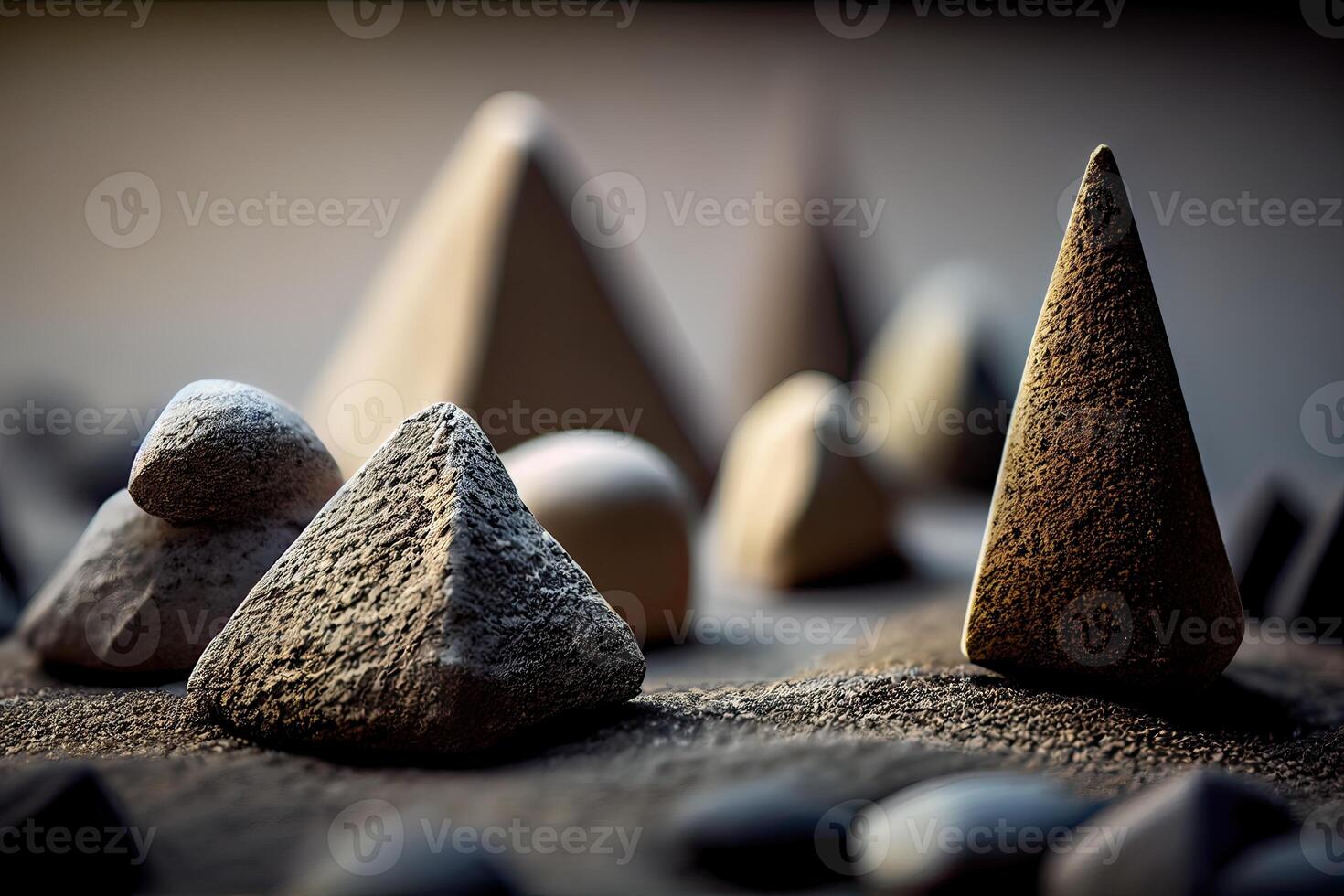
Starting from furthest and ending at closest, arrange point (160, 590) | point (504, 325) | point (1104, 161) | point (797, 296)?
point (797, 296) < point (504, 325) < point (160, 590) < point (1104, 161)

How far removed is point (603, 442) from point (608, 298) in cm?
124

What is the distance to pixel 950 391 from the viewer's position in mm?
4836

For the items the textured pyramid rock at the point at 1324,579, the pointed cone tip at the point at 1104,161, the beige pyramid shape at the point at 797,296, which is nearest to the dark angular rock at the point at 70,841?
the pointed cone tip at the point at 1104,161

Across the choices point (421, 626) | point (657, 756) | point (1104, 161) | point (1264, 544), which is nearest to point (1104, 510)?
point (1104, 161)

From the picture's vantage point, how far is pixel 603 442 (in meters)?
2.85

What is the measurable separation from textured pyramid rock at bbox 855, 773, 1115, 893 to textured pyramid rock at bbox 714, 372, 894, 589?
2172 millimetres

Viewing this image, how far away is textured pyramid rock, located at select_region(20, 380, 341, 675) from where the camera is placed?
6.24ft

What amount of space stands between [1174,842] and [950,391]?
3860 millimetres

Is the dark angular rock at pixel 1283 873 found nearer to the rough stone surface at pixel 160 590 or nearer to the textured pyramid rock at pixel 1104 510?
the textured pyramid rock at pixel 1104 510

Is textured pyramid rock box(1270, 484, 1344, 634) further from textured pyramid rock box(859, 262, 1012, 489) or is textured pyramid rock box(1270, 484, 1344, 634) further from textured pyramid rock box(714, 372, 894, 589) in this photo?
textured pyramid rock box(859, 262, 1012, 489)

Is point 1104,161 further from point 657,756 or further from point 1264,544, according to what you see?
point 1264,544

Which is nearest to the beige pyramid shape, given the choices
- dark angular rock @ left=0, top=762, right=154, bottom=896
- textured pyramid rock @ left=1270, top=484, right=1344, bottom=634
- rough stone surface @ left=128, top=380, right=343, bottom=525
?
textured pyramid rock @ left=1270, top=484, right=1344, bottom=634

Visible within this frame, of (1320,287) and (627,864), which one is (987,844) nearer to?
(627,864)

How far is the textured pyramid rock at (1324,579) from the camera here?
104 inches
